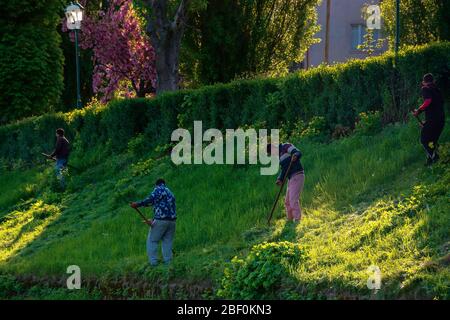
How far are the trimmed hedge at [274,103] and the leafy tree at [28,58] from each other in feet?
22.7

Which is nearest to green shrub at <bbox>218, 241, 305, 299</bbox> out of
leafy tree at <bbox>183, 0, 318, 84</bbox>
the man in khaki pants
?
the man in khaki pants

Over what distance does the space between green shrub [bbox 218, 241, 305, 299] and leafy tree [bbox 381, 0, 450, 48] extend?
14.3 meters

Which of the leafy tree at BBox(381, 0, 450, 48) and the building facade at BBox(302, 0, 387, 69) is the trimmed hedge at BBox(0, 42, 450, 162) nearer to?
the leafy tree at BBox(381, 0, 450, 48)

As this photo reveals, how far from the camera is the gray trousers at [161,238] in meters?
17.5

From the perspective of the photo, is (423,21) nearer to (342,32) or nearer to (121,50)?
(121,50)

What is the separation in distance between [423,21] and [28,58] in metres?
21.1

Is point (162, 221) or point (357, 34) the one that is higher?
point (357, 34)

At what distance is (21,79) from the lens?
43.3 m

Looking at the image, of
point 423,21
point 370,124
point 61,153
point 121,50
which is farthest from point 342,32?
point 370,124

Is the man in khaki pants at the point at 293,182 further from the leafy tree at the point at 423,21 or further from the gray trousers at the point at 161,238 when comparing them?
the leafy tree at the point at 423,21

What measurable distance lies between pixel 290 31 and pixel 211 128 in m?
10.1

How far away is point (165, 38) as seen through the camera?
1275 inches

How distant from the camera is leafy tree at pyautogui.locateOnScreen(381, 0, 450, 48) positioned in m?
28.0

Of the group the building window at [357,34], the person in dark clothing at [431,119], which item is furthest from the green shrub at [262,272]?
the building window at [357,34]
